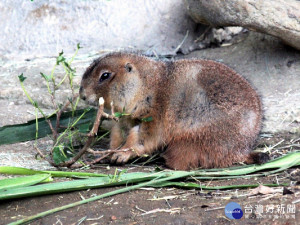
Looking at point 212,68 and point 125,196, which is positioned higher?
point 212,68

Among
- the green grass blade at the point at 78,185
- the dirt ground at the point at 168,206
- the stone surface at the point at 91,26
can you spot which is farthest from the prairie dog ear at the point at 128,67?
the stone surface at the point at 91,26

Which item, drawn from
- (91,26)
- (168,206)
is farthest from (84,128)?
(91,26)

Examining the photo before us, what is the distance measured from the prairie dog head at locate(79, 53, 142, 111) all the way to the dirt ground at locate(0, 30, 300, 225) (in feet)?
2.79

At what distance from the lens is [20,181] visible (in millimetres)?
4949

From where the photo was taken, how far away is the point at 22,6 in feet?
32.5

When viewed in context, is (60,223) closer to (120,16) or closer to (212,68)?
(212,68)

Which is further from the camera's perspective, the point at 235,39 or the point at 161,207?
the point at 235,39

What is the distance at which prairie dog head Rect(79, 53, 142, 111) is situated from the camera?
6117mm

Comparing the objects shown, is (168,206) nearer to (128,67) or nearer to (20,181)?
(20,181)

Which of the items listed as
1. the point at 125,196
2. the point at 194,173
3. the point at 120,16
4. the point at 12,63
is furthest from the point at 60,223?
the point at 120,16

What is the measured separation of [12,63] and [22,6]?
141cm

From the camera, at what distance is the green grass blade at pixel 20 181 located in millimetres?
4871

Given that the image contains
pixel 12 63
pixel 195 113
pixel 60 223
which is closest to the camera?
pixel 60 223

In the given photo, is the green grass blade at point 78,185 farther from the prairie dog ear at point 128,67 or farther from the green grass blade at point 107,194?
the prairie dog ear at point 128,67
